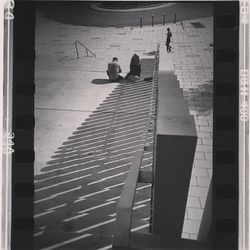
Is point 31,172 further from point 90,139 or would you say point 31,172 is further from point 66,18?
point 66,18

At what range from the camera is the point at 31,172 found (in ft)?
9.89

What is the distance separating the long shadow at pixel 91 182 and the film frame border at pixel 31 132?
350 mm

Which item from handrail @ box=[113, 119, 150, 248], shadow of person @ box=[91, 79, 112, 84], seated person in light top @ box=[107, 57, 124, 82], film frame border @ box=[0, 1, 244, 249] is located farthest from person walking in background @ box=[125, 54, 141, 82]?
handrail @ box=[113, 119, 150, 248]

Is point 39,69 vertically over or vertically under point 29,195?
over

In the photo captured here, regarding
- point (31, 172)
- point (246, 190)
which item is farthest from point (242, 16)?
point (31, 172)

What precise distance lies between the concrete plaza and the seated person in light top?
9.3 inches

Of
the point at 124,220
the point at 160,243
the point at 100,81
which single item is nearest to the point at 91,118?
the point at 100,81

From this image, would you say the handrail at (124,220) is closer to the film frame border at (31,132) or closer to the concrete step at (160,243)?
the concrete step at (160,243)

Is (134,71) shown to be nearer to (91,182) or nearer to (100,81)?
(100,81)

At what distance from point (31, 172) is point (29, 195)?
18 centimetres

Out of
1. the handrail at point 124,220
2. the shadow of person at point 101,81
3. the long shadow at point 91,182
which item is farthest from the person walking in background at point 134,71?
the handrail at point 124,220

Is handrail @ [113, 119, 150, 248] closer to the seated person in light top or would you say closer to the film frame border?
the film frame border

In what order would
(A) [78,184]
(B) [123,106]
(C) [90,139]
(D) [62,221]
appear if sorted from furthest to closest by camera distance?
1. (B) [123,106]
2. (C) [90,139]
3. (A) [78,184]
4. (D) [62,221]

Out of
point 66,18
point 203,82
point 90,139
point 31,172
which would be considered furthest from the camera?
point 66,18
